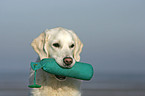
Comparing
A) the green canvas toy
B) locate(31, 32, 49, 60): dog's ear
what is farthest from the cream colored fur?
the green canvas toy

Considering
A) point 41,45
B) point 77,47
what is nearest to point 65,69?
point 77,47

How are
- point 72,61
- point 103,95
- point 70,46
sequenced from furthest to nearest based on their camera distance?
point 103,95
point 70,46
point 72,61

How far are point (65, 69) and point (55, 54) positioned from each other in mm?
398

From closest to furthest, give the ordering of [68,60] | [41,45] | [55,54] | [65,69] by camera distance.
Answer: [68,60] → [65,69] → [55,54] → [41,45]

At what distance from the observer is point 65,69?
19.1 feet

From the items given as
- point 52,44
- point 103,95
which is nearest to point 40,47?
point 52,44

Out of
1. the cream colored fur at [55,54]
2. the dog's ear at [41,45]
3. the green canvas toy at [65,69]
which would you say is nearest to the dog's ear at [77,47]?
the cream colored fur at [55,54]

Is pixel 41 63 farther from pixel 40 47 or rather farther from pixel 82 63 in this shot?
pixel 82 63

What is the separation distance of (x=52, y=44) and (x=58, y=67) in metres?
0.53

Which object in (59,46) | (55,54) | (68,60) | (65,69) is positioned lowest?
(65,69)

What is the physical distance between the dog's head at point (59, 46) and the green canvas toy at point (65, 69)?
11cm

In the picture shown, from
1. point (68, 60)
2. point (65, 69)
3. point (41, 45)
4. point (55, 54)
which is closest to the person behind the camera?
point (68, 60)

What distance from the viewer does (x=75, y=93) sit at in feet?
20.4

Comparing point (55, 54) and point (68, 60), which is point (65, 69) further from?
point (55, 54)
